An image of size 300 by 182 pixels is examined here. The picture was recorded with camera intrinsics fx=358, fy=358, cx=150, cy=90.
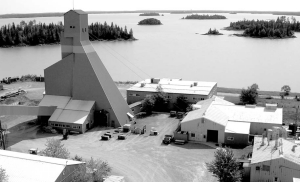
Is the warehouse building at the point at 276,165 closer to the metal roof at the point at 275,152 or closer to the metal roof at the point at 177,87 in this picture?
the metal roof at the point at 275,152

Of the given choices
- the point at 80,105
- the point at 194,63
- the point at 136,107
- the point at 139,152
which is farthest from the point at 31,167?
the point at 194,63

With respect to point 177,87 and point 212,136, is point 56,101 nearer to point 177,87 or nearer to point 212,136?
point 177,87

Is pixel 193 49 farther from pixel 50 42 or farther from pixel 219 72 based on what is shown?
pixel 50 42

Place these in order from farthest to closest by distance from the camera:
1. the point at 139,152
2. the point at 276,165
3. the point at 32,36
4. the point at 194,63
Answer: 1. the point at 32,36
2. the point at 194,63
3. the point at 139,152
4. the point at 276,165

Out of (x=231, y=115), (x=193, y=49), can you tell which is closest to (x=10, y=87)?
(x=231, y=115)

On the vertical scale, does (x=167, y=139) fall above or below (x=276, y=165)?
below

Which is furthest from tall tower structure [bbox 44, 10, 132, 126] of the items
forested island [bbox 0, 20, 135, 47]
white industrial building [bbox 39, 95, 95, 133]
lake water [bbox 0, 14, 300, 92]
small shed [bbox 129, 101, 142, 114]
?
forested island [bbox 0, 20, 135, 47]

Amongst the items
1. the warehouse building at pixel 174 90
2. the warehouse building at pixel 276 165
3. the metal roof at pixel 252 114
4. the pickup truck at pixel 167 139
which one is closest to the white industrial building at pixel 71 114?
the pickup truck at pixel 167 139
